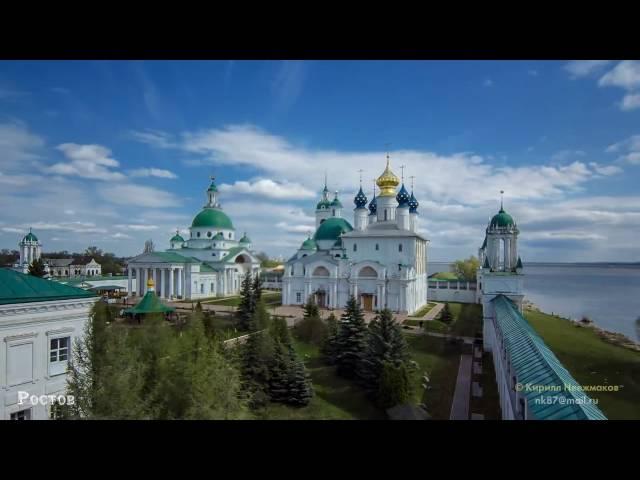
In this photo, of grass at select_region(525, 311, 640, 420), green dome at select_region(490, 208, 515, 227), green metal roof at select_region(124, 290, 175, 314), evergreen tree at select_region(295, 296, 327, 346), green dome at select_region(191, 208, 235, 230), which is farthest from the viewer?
green dome at select_region(191, 208, 235, 230)

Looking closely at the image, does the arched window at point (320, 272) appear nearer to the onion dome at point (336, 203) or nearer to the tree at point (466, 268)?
the onion dome at point (336, 203)

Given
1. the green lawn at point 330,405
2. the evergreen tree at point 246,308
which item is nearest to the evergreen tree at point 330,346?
the green lawn at point 330,405

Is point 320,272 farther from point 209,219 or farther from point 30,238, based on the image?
point 30,238

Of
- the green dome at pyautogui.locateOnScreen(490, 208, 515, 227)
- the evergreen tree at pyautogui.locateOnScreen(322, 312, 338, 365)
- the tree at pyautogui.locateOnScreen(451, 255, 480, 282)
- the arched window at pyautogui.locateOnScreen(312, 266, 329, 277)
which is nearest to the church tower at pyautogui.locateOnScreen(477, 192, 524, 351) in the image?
the green dome at pyautogui.locateOnScreen(490, 208, 515, 227)

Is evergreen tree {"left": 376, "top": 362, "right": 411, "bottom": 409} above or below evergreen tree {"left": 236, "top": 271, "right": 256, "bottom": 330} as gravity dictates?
below

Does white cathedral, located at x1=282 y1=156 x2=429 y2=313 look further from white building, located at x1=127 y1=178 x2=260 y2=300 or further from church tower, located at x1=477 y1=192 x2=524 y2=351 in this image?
church tower, located at x1=477 y1=192 x2=524 y2=351
